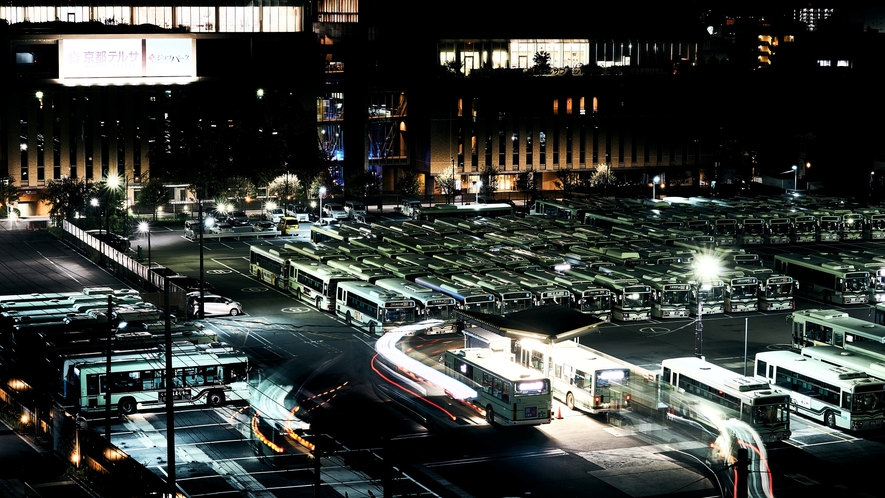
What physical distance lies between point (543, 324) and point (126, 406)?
1543cm

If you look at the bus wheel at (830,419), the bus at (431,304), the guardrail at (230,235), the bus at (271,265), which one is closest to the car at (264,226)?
the guardrail at (230,235)

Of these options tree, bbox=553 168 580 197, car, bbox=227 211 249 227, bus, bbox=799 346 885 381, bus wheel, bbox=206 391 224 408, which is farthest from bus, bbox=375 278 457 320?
tree, bbox=553 168 580 197

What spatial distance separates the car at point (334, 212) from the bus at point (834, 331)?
51190 mm

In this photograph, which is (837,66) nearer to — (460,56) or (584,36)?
(584,36)

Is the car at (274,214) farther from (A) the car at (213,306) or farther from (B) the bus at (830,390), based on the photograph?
(B) the bus at (830,390)

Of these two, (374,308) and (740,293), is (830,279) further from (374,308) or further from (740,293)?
(374,308)

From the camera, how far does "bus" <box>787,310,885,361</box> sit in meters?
52.2

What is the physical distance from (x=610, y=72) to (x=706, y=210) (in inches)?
1364

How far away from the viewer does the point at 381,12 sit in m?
134

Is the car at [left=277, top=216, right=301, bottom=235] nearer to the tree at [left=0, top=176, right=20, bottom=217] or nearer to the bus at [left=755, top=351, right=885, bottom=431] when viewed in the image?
the tree at [left=0, top=176, right=20, bottom=217]

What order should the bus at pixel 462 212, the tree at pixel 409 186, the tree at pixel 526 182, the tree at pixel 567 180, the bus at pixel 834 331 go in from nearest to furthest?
1. the bus at pixel 834 331
2. the bus at pixel 462 212
3. the tree at pixel 409 186
4. the tree at pixel 526 182
5. the tree at pixel 567 180

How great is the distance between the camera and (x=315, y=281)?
6594 cm

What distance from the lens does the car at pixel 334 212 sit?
338 ft

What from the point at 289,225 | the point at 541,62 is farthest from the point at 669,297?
A: the point at 541,62
